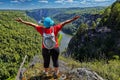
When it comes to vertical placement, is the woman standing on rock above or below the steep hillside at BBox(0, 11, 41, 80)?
above

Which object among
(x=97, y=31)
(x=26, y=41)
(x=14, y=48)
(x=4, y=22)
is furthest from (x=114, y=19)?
(x=4, y=22)

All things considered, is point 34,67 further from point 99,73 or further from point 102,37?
point 102,37

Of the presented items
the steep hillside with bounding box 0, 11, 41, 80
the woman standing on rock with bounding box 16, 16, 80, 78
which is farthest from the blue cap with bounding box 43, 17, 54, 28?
the steep hillside with bounding box 0, 11, 41, 80

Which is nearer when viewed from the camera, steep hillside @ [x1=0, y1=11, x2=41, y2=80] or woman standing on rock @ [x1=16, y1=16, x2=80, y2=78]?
woman standing on rock @ [x1=16, y1=16, x2=80, y2=78]

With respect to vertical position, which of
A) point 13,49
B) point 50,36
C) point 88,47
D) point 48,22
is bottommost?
point 13,49

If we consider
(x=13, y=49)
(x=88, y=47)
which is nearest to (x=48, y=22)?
(x=88, y=47)

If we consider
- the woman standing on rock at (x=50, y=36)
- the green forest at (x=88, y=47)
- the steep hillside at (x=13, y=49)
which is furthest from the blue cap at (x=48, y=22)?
the steep hillside at (x=13, y=49)

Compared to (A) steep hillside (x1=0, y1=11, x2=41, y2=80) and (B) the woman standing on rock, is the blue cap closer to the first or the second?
(B) the woman standing on rock

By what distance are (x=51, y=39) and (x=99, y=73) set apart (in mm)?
1576

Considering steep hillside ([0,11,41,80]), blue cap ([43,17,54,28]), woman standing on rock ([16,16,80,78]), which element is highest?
blue cap ([43,17,54,28])

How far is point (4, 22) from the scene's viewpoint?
17025 centimetres

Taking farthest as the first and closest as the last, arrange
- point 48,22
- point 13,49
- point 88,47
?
1. point 13,49
2. point 88,47
3. point 48,22

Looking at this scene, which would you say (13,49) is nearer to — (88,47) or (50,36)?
(88,47)

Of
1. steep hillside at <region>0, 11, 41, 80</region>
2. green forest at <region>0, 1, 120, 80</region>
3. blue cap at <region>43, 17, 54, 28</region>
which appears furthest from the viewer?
steep hillside at <region>0, 11, 41, 80</region>
